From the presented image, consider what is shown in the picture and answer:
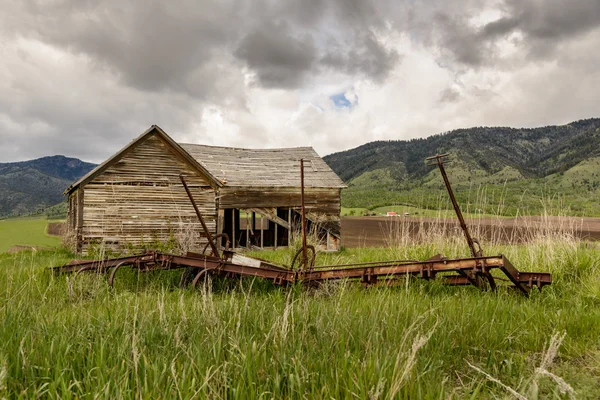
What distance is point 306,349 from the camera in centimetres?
311

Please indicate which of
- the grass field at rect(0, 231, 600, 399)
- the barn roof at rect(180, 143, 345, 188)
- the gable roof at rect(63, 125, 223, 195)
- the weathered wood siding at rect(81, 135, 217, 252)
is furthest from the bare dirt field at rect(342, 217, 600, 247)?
the weathered wood siding at rect(81, 135, 217, 252)

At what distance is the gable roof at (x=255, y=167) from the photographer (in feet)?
65.9

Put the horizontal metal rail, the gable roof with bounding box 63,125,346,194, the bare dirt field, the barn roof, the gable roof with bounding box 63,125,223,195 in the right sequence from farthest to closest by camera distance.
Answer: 1. the barn roof
2. the gable roof with bounding box 63,125,346,194
3. the gable roof with bounding box 63,125,223,195
4. the bare dirt field
5. the horizontal metal rail

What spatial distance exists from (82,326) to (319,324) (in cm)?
230

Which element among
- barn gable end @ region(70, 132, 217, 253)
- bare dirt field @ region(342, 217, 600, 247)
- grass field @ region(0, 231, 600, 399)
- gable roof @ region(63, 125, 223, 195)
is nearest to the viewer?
grass field @ region(0, 231, 600, 399)

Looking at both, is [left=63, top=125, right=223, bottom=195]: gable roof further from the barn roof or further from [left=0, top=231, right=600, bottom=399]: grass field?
[left=0, top=231, right=600, bottom=399]: grass field

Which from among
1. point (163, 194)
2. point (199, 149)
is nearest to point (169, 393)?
point (163, 194)

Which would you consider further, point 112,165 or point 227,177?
point 227,177

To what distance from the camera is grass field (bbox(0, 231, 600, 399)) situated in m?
2.38

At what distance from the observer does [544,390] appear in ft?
10.9

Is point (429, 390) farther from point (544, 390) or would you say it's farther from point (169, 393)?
point (544, 390)

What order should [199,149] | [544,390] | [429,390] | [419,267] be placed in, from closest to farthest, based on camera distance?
[429,390], [544,390], [419,267], [199,149]

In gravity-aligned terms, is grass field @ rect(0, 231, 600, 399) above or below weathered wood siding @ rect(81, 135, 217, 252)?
below

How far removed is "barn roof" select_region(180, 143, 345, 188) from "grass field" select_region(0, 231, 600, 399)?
14.4 m
